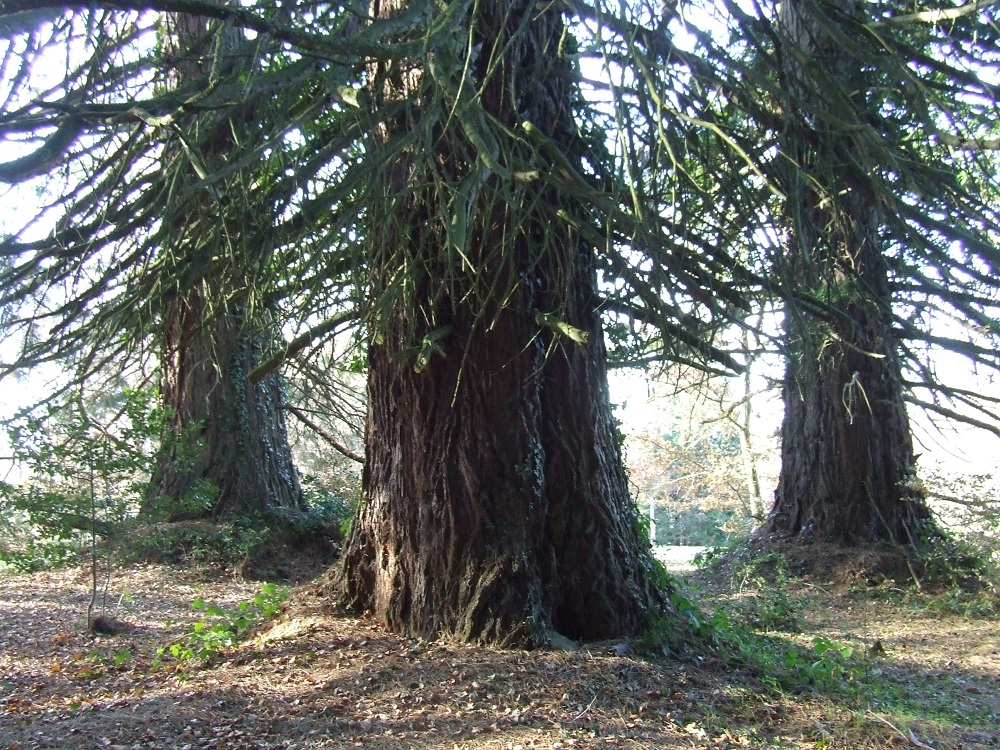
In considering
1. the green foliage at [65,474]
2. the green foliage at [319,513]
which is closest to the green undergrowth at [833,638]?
the green foliage at [65,474]

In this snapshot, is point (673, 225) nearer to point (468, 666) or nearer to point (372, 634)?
point (468, 666)

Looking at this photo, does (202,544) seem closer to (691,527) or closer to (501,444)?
(501,444)

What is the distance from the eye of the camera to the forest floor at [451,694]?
419cm

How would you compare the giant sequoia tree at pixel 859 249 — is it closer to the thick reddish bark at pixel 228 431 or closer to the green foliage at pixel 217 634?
the green foliage at pixel 217 634

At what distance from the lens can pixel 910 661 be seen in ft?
20.6

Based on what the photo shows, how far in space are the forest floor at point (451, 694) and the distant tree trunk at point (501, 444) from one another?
0.97ft

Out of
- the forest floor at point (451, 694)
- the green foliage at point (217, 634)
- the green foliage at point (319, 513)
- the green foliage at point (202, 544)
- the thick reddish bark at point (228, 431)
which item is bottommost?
the forest floor at point (451, 694)

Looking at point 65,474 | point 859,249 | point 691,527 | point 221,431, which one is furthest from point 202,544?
point 691,527

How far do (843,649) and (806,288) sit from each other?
7.47 ft

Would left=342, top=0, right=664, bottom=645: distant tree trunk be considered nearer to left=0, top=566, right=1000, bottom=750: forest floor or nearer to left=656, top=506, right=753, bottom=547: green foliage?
left=0, top=566, right=1000, bottom=750: forest floor

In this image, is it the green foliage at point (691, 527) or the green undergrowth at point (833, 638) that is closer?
the green undergrowth at point (833, 638)

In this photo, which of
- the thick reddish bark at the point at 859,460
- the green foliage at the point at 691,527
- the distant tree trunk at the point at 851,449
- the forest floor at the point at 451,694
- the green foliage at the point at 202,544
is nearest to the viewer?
the forest floor at the point at 451,694

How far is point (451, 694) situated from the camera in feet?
14.8

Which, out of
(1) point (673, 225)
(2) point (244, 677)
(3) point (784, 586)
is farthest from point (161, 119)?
(3) point (784, 586)
